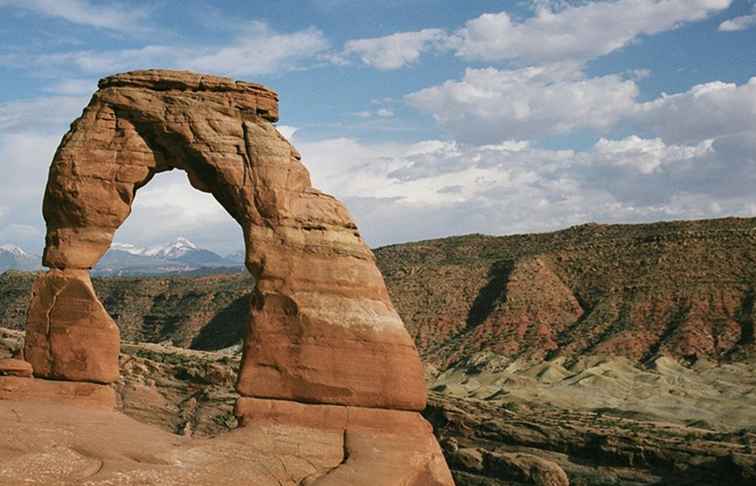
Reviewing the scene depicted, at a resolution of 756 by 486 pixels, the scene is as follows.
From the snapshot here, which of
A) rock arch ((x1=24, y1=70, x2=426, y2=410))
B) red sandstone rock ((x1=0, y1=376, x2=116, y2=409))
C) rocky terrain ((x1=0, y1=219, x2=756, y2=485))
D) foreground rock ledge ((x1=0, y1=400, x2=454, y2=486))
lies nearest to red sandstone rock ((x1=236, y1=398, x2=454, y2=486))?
foreground rock ledge ((x1=0, y1=400, x2=454, y2=486))

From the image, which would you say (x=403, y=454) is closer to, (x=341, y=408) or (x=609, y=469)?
(x=341, y=408)

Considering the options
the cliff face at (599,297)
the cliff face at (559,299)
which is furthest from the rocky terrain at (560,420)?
the cliff face at (559,299)

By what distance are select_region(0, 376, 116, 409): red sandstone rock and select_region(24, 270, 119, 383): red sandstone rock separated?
17 centimetres

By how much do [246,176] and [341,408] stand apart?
4680 millimetres

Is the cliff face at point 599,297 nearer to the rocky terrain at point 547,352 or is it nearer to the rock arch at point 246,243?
the rocky terrain at point 547,352

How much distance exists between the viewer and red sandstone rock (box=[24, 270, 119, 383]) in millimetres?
17000

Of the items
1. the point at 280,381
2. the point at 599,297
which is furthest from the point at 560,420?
the point at 599,297

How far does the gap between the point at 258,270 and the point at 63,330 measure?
4117 mm

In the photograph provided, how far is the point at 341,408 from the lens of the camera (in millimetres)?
15922

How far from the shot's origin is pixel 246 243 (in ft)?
53.5

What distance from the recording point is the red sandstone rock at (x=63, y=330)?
55.8 ft

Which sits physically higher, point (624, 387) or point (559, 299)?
point (559, 299)

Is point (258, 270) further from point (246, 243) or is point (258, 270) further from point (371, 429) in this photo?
→ point (371, 429)

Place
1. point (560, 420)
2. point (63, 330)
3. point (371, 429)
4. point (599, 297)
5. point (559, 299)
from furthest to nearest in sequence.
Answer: point (559, 299), point (599, 297), point (560, 420), point (63, 330), point (371, 429)
